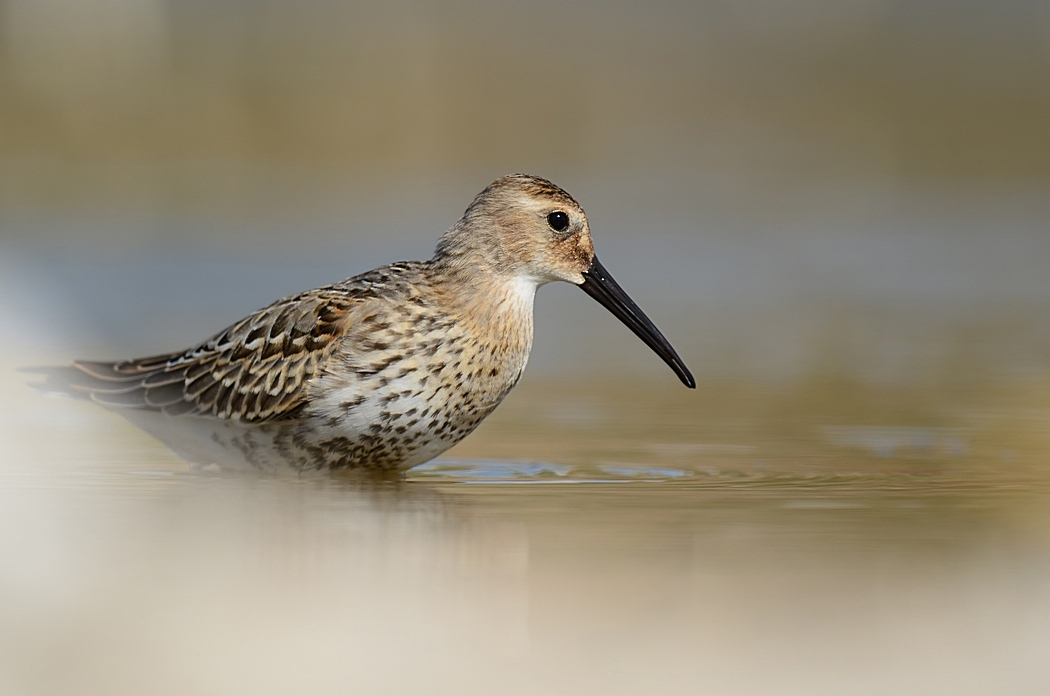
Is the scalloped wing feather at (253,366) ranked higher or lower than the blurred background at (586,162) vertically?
lower

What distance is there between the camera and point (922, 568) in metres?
5.02

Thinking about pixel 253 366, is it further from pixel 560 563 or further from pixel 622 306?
pixel 560 563

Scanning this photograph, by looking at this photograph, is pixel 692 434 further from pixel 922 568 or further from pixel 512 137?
pixel 512 137

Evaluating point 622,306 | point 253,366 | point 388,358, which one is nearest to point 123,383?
point 253,366

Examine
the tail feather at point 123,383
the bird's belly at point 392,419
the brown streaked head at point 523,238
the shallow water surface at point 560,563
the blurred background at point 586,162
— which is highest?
the blurred background at point 586,162

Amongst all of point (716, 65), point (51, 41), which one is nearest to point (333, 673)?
point (51, 41)

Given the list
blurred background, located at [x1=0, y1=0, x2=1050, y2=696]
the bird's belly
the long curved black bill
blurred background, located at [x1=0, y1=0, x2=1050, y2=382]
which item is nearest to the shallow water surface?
blurred background, located at [x1=0, y1=0, x2=1050, y2=696]

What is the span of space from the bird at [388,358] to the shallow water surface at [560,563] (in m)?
0.20

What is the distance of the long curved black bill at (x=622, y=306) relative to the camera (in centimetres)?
727

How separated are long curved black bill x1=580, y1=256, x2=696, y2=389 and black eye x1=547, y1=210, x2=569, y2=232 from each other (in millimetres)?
210

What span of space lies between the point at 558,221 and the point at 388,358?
1134 mm

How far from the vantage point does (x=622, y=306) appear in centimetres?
734

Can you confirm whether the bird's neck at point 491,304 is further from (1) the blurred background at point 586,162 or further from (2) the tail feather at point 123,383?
(1) the blurred background at point 586,162

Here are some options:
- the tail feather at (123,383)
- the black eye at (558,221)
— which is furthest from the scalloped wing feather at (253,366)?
the black eye at (558,221)
